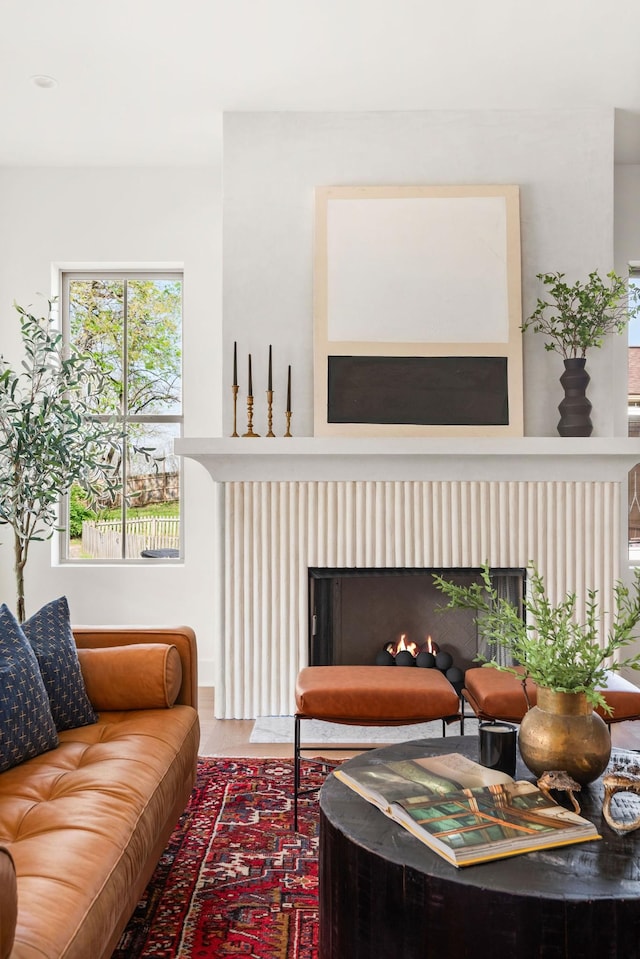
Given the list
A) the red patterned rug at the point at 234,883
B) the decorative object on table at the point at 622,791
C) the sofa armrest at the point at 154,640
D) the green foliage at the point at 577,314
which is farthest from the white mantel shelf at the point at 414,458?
the decorative object on table at the point at 622,791

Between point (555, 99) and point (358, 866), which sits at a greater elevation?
point (555, 99)

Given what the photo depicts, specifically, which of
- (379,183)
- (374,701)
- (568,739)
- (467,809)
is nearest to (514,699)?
(374,701)

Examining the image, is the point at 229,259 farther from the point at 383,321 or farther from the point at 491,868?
the point at 491,868

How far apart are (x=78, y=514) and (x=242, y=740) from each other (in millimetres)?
1852

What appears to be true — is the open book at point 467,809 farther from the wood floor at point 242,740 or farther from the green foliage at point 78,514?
the green foliage at point 78,514

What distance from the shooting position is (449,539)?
3822 millimetres

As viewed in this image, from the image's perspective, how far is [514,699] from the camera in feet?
8.56

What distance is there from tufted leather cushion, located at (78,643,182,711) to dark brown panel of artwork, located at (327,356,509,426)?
1.70 metres

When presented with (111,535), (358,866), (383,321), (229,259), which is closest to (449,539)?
(383,321)

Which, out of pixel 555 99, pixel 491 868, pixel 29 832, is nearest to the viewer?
pixel 491 868

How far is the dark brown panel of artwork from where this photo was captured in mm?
3766

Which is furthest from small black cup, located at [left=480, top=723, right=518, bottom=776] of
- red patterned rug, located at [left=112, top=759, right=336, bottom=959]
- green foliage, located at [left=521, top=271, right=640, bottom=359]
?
green foliage, located at [left=521, top=271, right=640, bottom=359]

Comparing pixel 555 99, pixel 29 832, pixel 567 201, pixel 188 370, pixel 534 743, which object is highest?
pixel 555 99

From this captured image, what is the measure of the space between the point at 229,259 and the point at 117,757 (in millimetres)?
2578
